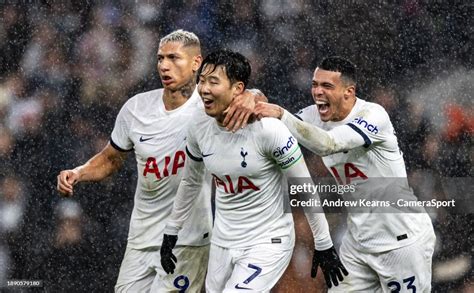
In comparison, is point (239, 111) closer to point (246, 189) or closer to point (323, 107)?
point (246, 189)

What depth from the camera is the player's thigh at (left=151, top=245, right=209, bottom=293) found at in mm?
6973

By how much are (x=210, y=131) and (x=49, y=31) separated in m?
3.66

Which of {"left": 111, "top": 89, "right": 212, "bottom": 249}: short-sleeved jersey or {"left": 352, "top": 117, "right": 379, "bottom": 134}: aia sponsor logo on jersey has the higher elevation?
{"left": 352, "top": 117, "right": 379, "bottom": 134}: aia sponsor logo on jersey

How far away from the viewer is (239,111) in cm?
616

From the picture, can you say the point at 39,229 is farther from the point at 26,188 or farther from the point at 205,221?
the point at 205,221

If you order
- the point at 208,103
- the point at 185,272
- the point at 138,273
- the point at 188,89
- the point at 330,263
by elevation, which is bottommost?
the point at 138,273

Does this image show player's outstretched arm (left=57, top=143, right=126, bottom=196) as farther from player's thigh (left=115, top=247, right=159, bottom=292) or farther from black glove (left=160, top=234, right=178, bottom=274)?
black glove (left=160, top=234, right=178, bottom=274)

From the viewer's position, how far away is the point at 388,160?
6996 millimetres

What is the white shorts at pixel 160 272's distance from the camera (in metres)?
6.98

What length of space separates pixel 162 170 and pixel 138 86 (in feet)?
8.45

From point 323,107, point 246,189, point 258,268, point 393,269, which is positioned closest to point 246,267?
point 258,268

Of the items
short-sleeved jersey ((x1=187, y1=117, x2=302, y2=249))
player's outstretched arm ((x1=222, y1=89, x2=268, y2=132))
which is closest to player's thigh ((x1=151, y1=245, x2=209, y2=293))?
short-sleeved jersey ((x1=187, y1=117, x2=302, y2=249))

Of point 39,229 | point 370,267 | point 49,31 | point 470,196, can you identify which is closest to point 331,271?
point 370,267

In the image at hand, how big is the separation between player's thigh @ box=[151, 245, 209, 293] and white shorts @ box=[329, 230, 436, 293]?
0.85m
